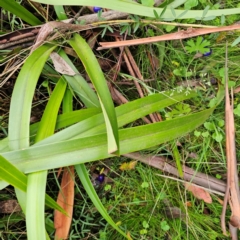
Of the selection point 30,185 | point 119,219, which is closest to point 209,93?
point 119,219

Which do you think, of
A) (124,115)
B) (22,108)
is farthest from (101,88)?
(22,108)

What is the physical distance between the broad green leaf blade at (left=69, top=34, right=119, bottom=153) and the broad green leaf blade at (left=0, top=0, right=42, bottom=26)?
0.17 metres

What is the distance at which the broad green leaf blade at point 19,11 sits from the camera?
108 centimetres

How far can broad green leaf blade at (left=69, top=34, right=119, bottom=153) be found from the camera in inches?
32.7

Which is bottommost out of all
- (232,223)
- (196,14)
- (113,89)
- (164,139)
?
(232,223)

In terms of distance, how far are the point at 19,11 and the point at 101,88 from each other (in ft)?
1.37

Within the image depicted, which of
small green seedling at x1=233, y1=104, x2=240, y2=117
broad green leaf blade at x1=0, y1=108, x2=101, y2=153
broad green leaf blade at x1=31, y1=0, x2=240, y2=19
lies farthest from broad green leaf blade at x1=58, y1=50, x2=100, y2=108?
small green seedling at x1=233, y1=104, x2=240, y2=117

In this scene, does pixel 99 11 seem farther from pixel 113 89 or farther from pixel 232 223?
pixel 232 223

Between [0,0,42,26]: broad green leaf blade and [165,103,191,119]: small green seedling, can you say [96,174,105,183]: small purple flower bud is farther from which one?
[0,0,42,26]: broad green leaf blade

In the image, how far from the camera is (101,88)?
0.98 meters

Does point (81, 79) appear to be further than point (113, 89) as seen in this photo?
No

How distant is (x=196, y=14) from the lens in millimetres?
1069

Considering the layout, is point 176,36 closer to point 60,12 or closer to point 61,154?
point 60,12

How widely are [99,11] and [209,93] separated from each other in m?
0.53
